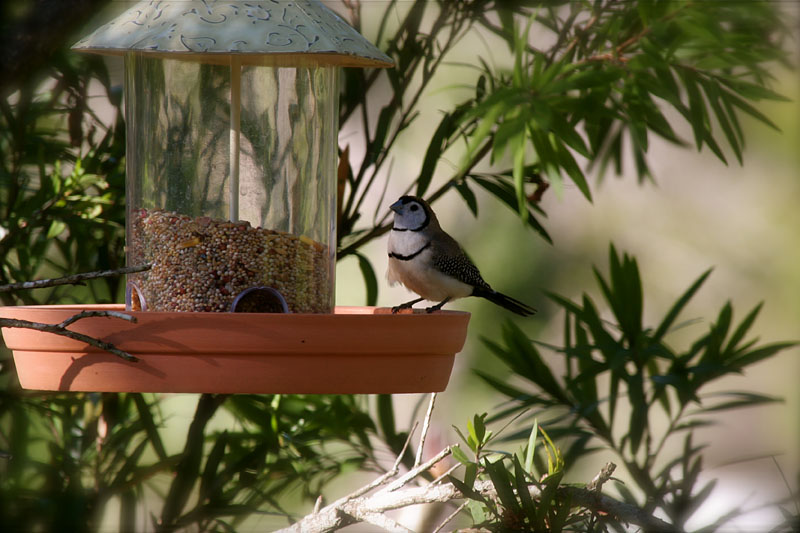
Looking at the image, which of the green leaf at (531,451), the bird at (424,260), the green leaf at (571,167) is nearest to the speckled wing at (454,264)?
the bird at (424,260)

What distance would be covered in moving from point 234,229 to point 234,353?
15.7 inches

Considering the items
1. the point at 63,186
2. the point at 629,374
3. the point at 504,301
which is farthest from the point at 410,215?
the point at 63,186

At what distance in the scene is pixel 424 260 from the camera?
7.29 feet

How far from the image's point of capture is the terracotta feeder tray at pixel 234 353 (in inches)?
50.2

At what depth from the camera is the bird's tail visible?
2359 mm

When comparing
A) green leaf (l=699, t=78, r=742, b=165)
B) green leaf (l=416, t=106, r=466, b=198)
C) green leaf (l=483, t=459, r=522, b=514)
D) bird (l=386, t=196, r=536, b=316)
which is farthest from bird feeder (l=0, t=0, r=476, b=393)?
green leaf (l=699, t=78, r=742, b=165)

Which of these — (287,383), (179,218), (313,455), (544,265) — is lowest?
(313,455)

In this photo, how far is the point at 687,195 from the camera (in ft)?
12.9

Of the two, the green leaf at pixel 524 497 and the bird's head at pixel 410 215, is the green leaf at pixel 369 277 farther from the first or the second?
the green leaf at pixel 524 497

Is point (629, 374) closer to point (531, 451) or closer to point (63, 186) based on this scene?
point (531, 451)

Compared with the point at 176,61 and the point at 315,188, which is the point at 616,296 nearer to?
the point at 315,188

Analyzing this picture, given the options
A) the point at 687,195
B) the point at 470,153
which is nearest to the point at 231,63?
the point at 470,153

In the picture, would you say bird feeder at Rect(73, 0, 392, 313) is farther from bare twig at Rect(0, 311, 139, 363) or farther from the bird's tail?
the bird's tail

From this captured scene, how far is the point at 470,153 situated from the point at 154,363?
0.85 m
